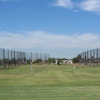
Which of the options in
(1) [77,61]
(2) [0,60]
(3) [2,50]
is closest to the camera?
(2) [0,60]

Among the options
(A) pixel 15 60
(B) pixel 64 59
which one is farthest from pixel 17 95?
(B) pixel 64 59

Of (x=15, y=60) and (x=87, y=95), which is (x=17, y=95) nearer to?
(x=87, y=95)

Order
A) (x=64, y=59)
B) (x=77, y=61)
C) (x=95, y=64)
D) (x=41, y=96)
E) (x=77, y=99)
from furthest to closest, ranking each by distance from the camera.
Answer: (x=64, y=59) → (x=77, y=61) → (x=95, y=64) → (x=41, y=96) → (x=77, y=99)

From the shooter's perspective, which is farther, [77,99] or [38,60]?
[38,60]

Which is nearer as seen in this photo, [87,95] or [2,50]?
[87,95]

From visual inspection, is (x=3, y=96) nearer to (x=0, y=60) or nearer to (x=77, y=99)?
(x=77, y=99)

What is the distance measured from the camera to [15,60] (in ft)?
262

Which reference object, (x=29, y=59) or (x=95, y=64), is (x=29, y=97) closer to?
(x=95, y=64)

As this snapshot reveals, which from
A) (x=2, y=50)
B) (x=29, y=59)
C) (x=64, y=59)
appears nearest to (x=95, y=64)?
(x=2, y=50)

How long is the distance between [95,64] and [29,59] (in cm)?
3775

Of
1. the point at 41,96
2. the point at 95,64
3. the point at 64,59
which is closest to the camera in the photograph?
the point at 41,96

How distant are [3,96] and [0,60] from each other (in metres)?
Answer: 46.4

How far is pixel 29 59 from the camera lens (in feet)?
342

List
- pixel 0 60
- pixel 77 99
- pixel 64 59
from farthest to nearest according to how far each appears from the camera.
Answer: pixel 64 59, pixel 0 60, pixel 77 99
